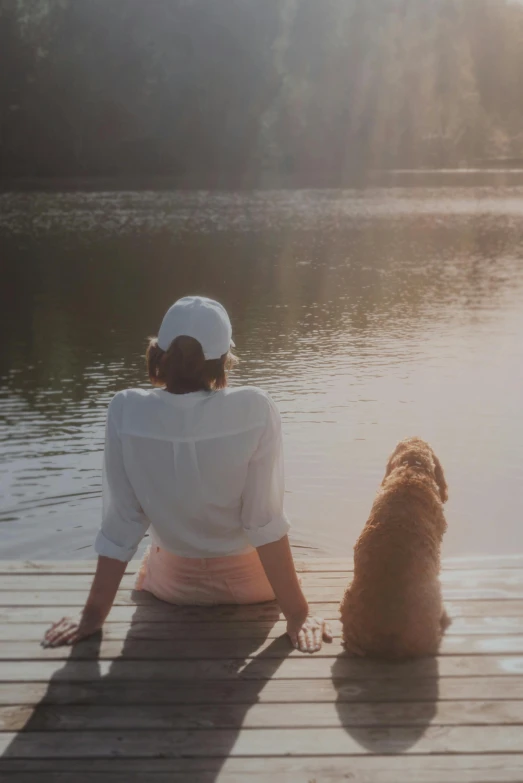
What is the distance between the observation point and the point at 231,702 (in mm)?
2711

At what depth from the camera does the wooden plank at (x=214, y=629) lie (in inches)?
123

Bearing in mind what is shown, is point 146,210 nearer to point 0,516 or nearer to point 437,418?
point 437,418

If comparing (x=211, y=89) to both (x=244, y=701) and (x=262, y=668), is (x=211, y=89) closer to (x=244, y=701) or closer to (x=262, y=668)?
(x=262, y=668)

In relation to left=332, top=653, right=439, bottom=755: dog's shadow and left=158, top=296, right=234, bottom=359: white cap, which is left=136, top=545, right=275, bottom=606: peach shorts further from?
left=158, top=296, right=234, bottom=359: white cap

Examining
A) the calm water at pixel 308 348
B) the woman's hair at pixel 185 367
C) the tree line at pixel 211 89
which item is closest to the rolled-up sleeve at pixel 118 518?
the woman's hair at pixel 185 367

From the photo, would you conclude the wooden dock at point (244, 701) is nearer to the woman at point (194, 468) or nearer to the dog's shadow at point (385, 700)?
the dog's shadow at point (385, 700)

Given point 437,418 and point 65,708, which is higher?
point 65,708

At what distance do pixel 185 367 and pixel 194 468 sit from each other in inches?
12.4

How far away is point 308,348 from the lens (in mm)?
12258

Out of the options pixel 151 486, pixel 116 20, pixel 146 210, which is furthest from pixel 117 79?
pixel 151 486

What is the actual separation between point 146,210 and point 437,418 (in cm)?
2444

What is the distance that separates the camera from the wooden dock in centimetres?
242

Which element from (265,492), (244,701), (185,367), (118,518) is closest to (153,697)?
(244,701)

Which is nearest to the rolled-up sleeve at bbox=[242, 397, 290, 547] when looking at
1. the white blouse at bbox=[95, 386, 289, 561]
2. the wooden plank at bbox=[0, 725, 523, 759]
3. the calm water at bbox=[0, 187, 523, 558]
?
the white blouse at bbox=[95, 386, 289, 561]
